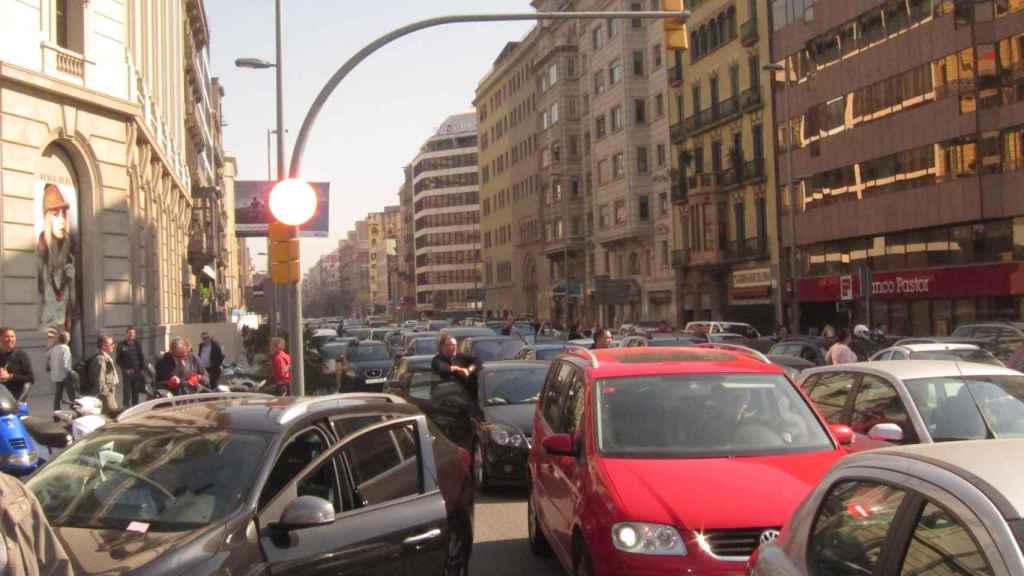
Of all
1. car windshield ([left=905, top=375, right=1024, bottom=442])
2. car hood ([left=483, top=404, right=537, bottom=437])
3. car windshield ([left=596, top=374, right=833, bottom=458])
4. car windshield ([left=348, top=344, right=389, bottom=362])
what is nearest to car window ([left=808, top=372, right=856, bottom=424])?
car windshield ([left=905, top=375, right=1024, bottom=442])

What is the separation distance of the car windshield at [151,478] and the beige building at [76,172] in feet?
58.3

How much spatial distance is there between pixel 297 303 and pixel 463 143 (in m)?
134

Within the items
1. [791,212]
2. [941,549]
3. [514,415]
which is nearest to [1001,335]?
[514,415]

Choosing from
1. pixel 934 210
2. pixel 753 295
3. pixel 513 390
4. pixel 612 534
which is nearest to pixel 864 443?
pixel 612 534

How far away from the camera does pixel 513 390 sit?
13.8m

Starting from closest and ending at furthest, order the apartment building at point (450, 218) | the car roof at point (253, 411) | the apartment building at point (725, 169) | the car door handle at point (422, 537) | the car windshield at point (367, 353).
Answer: the car roof at point (253, 411) → the car door handle at point (422, 537) → the car windshield at point (367, 353) → the apartment building at point (725, 169) → the apartment building at point (450, 218)

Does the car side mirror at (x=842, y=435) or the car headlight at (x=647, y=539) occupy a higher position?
the car side mirror at (x=842, y=435)

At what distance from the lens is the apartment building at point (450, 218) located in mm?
143125

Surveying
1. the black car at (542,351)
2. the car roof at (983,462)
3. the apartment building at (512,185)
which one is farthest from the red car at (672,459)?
the apartment building at (512,185)

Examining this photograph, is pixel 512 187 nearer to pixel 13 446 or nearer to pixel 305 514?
pixel 13 446

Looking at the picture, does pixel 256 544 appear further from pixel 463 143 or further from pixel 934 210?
pixel 463 143

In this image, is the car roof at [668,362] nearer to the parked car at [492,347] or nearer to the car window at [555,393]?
the car window at [555,393]

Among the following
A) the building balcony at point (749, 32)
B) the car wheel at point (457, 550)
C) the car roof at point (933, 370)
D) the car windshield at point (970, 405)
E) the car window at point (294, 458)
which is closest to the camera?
the car window at point (294, 458)

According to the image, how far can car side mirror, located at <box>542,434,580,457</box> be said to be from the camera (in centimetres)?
689
